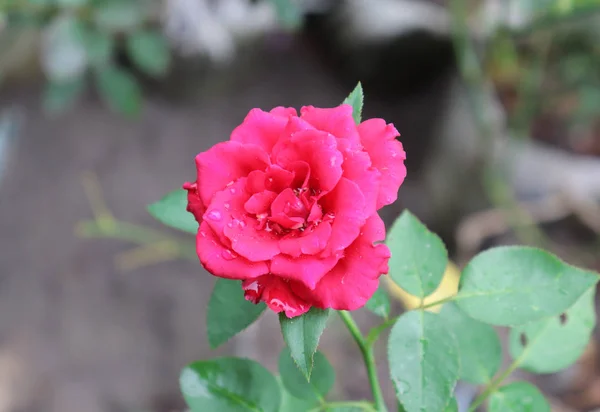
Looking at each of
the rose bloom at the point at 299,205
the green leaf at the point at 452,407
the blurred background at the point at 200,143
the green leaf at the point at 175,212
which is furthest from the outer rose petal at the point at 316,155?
the blurred background at the point at 200,143

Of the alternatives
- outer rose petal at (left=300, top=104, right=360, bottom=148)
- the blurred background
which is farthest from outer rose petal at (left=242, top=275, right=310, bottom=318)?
the blurred background

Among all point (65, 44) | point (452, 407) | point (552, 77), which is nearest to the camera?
point (452, 407)

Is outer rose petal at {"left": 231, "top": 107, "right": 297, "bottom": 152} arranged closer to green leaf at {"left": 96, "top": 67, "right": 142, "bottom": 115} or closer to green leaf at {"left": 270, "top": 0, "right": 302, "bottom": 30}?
green leaf at {"left": 270, "top": 0, "right": 302, "bottom": 30}

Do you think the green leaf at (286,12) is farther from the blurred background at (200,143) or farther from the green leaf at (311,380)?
the green leaf at (311,380)

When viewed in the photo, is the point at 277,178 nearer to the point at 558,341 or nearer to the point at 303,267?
the point at 303,267

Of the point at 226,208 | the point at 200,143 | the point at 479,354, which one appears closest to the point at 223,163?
the point at 226,208

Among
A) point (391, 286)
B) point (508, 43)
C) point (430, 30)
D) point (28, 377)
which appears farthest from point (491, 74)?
point (28, 377)
